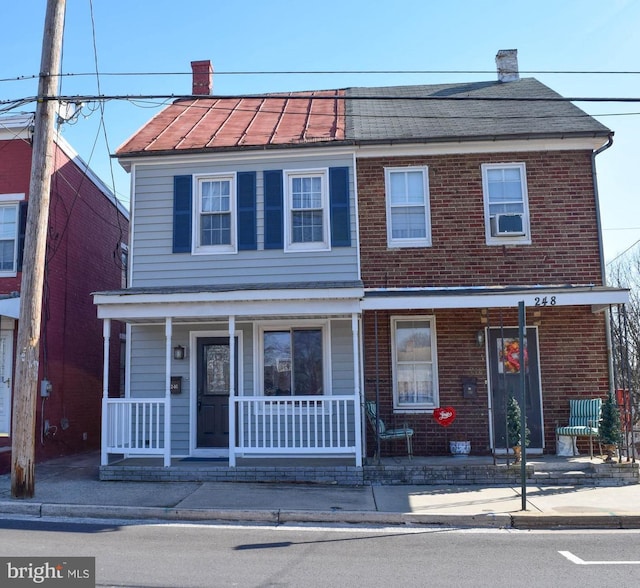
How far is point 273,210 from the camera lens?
37.3 feet

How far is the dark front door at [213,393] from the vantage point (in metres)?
11.2

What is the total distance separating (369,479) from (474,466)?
1647 millimetres

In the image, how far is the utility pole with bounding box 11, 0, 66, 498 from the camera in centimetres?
843

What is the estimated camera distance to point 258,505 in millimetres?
8055

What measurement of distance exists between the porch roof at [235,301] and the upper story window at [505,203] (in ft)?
9.71

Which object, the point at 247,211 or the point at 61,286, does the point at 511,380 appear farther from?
the point at 61,286

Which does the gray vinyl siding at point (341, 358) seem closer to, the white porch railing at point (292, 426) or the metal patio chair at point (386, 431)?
the white porch railing at point (292, 426)

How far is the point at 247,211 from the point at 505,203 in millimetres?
4804

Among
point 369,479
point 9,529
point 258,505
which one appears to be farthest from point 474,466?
point 9,529

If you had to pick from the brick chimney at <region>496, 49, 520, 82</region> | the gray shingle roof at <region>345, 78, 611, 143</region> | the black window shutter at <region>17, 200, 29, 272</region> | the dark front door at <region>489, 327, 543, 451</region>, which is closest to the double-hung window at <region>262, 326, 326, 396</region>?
the dark front door at <region>489, 327, 543, 451</region>

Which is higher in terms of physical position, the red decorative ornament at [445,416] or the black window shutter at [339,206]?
the black window shutter at [339,206]

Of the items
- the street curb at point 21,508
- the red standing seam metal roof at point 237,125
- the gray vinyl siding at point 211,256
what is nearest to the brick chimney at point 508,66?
the red standing seam metal roof at point 237,125

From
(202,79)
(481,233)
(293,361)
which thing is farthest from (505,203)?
(202,79)

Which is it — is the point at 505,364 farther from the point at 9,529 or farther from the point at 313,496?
the point at 9,529
